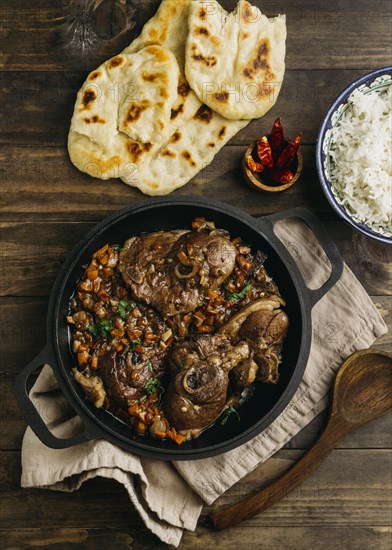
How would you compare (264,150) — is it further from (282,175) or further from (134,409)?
(134,409)

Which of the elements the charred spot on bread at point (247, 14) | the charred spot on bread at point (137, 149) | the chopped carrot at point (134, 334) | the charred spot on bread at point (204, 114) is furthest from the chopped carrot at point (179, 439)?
the charred spot on bread at point (247, 14)

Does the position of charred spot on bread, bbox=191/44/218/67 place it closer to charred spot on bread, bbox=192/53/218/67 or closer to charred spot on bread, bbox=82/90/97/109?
charred spot on bread, bbox=192/53/218/67

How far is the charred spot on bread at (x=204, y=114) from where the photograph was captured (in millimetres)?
3959

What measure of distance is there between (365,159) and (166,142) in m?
1.25

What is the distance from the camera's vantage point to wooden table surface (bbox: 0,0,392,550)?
4.01m

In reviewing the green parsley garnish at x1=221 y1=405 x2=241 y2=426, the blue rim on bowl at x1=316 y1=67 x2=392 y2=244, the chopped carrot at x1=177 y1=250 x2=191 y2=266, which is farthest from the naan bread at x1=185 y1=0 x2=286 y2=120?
the green parsley garnish at x1=221 y1=405 x2=241 y2=426

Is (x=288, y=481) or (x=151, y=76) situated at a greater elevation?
(x=151, y=76)

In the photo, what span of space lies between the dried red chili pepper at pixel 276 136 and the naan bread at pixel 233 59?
19 cm

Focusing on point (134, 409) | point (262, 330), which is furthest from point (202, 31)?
point (134, 409)

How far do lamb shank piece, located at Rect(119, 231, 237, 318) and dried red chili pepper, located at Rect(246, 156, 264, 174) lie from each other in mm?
556

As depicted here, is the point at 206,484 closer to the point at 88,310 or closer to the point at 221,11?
the point at 88,310

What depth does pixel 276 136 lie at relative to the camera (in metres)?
3.83

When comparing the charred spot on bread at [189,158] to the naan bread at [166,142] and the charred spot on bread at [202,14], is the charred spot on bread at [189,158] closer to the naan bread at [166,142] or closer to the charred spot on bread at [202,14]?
the naan bread at [166,142]

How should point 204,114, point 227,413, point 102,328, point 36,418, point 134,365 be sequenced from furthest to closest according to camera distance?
point 204,114, point 227,413, point 102,328, point 134,365, point 36,418
